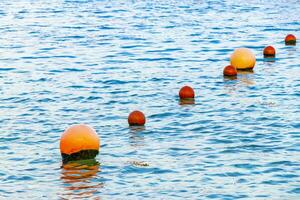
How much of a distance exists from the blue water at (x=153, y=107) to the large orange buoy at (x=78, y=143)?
0.42 m

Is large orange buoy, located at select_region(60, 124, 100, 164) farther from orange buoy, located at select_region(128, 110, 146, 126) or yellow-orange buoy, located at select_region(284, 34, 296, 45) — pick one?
yellow-orange buoy, located at select_region(284, 34, 296, 45)

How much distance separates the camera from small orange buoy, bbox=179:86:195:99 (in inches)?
1214

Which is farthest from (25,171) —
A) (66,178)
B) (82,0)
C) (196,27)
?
(82,0)

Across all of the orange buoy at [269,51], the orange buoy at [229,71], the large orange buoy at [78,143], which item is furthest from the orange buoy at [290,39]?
the large orange buoy at [78,143]

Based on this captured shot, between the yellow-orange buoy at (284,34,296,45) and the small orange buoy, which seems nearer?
the small orange buoy

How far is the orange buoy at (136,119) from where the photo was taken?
89.2 ft

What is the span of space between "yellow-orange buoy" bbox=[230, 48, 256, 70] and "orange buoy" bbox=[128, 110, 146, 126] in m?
9.94

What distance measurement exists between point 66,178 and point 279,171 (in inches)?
216

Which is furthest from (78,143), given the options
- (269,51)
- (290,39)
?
(290,39)

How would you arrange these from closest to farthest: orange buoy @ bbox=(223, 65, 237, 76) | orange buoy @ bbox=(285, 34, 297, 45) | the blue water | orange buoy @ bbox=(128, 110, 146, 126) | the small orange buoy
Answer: the blue water < orange buoy @ bbox=(128, 110, 146, 126) < the small orange buoy < orange buoy @ bbox=(223, 65, 237, 76) < orange buoy @ bbox=(285, 34, 297, 45)

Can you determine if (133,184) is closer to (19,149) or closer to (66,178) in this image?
(66,178)

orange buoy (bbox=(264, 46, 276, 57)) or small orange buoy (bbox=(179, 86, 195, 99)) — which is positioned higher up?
orange buoy (bbox=(264, 46, 276, 57))

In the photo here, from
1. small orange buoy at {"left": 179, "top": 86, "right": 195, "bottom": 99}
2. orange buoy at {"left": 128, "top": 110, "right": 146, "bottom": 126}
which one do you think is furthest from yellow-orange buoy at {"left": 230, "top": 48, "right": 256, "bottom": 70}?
orange buoy at {"left": 128, "top": 110, "right": 146, "bottom": 126}

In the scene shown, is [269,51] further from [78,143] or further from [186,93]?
[78,143]
